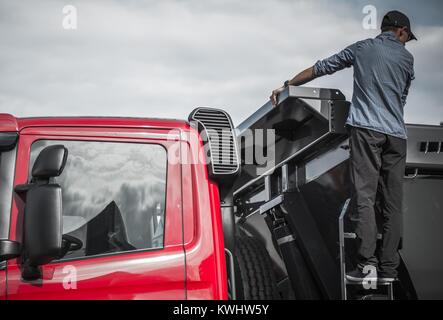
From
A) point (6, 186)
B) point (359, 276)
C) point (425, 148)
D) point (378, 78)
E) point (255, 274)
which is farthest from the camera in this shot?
point (255, 274)

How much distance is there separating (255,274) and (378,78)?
161 centimetres

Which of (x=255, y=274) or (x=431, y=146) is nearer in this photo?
(x=431, y=146)

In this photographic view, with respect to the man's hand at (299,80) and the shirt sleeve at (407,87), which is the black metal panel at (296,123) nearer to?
the man's hand at (299,80)

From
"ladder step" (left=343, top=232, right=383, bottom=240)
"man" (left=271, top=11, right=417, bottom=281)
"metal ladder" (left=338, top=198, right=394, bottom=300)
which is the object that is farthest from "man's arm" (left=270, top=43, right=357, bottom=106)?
"ladder step" (left=343, top=232, right=383, bottom=240)

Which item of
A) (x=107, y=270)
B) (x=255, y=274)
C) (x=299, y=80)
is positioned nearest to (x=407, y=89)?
(x=299, y=80)

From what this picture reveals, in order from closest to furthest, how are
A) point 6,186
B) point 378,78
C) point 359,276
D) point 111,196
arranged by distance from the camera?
1. point 6,186
2. point 111,196
3. point 359,276
4. point 378,78

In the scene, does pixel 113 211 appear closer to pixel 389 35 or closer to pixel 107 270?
pixel 107 270

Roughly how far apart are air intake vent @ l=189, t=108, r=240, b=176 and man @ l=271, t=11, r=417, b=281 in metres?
0.57

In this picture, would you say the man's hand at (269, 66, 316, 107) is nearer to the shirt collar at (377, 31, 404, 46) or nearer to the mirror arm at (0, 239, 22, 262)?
the shirt collar at (377, 31, 404, 46)

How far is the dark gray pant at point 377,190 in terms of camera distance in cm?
316

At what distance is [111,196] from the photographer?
117 inches

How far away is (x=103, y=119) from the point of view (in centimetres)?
321

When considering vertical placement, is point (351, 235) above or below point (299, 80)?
below
